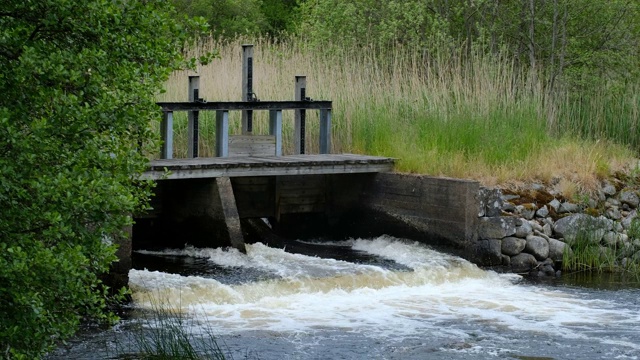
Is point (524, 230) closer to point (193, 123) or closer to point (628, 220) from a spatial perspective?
point (628, 220)

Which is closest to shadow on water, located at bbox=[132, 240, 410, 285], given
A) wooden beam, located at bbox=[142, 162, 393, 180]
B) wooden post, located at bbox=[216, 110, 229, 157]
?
wooden beam, located at bbox=[142, 162, 393, 180]

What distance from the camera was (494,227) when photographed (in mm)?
12617

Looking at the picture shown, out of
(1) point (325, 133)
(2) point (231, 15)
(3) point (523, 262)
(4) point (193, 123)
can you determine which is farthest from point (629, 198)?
(2) point (231, 15)

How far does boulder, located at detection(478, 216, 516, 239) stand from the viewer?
1262 centimetres

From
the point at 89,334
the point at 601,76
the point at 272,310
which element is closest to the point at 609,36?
the point at 601,76

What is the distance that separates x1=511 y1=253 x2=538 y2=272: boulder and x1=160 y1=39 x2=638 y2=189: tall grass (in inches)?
38.0

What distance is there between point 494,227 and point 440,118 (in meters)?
2.22

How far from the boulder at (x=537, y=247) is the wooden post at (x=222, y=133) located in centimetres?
368

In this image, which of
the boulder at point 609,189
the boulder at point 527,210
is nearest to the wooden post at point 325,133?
the boulder at point 527,210

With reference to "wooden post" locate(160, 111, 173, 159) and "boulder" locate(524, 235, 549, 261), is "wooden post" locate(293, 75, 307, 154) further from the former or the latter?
"boulder" locate(524, 235, 549, 261)

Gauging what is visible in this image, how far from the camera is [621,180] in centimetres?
1385

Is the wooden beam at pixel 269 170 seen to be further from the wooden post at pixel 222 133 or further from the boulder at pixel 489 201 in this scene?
the boulder at pixel 489 201

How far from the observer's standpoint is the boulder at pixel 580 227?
12.9 m

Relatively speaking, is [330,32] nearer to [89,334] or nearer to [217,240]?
[217,240]
